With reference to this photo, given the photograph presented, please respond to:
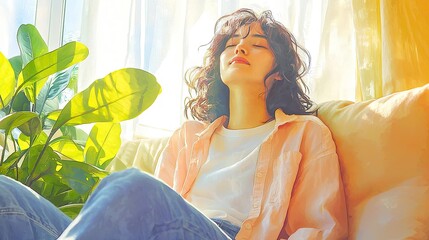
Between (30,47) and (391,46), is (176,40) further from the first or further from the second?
(391,46)

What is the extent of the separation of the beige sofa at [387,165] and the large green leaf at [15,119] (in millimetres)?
676

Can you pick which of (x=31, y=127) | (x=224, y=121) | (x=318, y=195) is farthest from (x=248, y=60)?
(x=31, y=127)

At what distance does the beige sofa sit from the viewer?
47.9 inches

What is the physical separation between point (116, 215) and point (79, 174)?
742mm

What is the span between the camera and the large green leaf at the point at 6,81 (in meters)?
1.69

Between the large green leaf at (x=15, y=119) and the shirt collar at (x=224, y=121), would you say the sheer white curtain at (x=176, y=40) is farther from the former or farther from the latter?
the large green leaf at (x=15, y=119)

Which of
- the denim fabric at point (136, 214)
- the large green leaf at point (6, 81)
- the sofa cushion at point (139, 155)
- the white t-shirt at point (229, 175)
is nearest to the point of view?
→ the denim fabric at point (136, 214)

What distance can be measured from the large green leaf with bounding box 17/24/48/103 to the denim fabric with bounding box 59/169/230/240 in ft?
3.03

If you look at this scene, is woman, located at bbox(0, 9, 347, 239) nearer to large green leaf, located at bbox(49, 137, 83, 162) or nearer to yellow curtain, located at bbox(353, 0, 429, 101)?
yellow curtain, located at bbox(353, 0, 429, 101)

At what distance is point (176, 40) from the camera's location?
207cm

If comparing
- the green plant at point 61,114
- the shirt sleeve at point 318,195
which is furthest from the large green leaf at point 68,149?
the shirt sleeve at point 318,195

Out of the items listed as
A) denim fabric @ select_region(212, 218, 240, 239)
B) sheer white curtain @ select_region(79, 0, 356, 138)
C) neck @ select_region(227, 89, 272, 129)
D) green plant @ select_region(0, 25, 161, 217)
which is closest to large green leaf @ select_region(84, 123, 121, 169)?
green plant @ select_region(0, 25, 161, 217)

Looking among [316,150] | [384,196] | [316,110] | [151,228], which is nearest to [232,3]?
[316,110]

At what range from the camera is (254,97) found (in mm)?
1624
